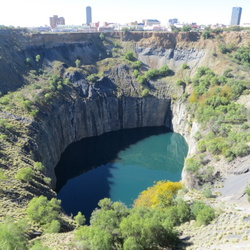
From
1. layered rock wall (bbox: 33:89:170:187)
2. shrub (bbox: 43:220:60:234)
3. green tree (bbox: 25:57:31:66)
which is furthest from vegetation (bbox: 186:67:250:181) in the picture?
green tree (bbox: 25:57:31:66)

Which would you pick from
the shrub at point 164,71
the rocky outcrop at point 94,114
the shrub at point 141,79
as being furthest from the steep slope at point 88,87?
the shrub at point 164,71

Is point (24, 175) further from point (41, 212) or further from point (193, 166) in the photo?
point (193, 166)

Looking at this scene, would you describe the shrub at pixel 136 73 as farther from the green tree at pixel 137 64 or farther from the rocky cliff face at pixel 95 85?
the green tree at pixel 137 64

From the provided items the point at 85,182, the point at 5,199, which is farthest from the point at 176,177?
the point at 5,199

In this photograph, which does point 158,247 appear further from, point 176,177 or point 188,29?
point 188,29

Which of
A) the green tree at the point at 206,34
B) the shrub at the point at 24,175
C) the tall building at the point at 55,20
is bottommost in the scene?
the shrub at the point at 24,175

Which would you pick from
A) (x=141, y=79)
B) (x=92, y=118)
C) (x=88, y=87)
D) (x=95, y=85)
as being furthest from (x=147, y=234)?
(x=141, y=79)
